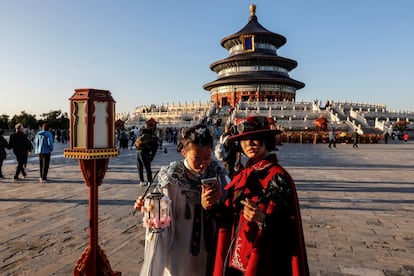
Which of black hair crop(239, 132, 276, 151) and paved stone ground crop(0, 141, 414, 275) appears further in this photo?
paved stone ground crop(0, 141, 414, 275)

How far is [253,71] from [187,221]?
51773mm

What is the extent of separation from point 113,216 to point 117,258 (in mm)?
1994

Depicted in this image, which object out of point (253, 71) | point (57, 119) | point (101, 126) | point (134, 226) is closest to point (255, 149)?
point (101, 126)

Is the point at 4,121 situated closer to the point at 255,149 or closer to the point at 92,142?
the point at 92,142

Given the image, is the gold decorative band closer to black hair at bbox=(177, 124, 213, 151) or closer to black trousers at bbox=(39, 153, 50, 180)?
black hair at bbox=(177, 124, 213, 151)

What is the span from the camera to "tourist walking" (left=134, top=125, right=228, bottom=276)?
2602 mm

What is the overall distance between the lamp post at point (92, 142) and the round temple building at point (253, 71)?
47.9m

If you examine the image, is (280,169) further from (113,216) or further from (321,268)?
(113,216)

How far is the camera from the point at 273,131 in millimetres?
2355

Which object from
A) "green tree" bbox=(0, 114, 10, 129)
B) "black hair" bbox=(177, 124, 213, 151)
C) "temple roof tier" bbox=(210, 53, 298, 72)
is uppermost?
"temple roof tier" bbox=(210, 53, 298, 72)

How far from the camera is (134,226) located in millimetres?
5535

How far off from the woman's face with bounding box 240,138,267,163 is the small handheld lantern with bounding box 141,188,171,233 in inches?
26.7

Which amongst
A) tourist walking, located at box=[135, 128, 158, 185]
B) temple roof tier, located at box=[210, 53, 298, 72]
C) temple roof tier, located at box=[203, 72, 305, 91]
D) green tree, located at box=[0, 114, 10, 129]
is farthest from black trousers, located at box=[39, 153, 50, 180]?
green tree, located at box=[0, 114, 10, 129]

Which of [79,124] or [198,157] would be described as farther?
[79,124]
